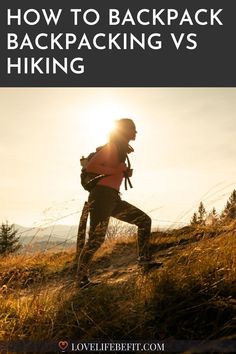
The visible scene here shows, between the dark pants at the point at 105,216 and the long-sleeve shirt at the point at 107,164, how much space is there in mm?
99

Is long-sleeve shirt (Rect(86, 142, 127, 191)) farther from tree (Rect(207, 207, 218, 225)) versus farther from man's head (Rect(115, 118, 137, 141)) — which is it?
tree (Rect(207, 207, 218, 225))

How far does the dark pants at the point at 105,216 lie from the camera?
5406 millimetres

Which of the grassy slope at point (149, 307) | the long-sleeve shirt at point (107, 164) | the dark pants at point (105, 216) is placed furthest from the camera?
the long-sleeve shirt at point (107, 164)

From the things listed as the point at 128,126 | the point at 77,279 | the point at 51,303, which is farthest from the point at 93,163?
the point at 51,303

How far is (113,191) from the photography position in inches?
233

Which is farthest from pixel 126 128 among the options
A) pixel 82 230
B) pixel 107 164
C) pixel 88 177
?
pixel 82 230

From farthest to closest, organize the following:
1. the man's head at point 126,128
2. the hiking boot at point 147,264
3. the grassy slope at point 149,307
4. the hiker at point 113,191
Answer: the man's head at point 126,128 < the hiker at point 113,191 < the hiking boot at point 147,264 < the grassy slope at point 149,307

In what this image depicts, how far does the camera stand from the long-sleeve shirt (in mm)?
5875

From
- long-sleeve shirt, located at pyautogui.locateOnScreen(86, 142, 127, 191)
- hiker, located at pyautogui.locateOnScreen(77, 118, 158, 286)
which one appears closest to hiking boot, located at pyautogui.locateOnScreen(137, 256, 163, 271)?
hiker, located at pyautogui.locateOnScreen(77, 118, 158, 286)

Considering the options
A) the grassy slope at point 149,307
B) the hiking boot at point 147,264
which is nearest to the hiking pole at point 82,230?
the hiking boot at point 147,264

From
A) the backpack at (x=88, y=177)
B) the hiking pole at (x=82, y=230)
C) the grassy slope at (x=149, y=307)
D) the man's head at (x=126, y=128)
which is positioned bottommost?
the grassy slope at (x=149, y=307)

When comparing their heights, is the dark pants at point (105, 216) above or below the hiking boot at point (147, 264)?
above

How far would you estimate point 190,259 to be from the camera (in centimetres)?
429

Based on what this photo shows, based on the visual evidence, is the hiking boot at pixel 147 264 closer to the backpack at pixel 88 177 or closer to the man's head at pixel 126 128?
the backpack at pixel 88 177
